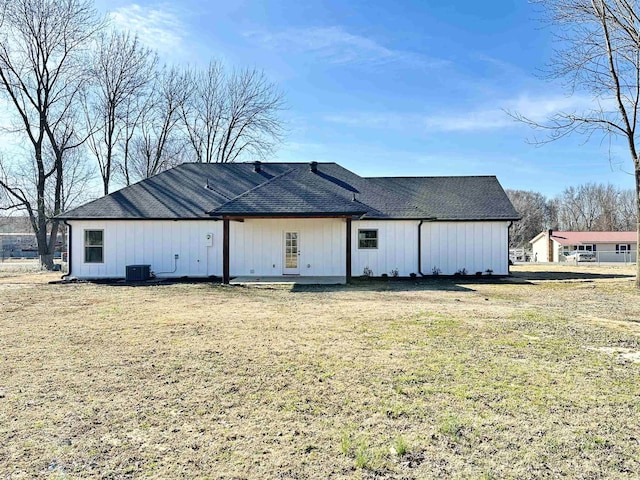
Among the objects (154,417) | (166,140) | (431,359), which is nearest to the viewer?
(154,417)

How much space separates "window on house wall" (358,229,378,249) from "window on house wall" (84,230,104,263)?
10716 millimetres

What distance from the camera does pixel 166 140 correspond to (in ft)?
106

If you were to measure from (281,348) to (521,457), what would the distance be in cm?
349

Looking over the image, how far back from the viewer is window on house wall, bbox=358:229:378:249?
665 inches

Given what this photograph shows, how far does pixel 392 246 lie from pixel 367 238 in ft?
3.57

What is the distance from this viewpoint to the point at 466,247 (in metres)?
17.2

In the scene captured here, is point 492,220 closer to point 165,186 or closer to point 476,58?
point 476,58

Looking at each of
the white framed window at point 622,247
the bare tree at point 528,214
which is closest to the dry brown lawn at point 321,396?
the white framed window at point 622,247

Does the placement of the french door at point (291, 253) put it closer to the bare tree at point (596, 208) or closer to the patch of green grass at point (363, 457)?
the patch of green grass at point (363, 457)

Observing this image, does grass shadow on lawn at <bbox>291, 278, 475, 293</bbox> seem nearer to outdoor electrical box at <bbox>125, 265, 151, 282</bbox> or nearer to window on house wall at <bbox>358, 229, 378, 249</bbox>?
window on house wall at <bbox>358, 229, 378, 249</bbox>

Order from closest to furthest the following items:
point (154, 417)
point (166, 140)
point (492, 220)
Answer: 1. point (154, 417)
2. point (492, 220)
3. point (166, 140)

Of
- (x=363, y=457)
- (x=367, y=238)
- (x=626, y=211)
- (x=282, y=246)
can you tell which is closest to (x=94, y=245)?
(x=282, y=246)

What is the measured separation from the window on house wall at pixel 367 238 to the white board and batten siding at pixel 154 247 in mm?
5837

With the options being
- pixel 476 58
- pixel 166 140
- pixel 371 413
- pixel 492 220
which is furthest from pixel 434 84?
pixel 166 140
